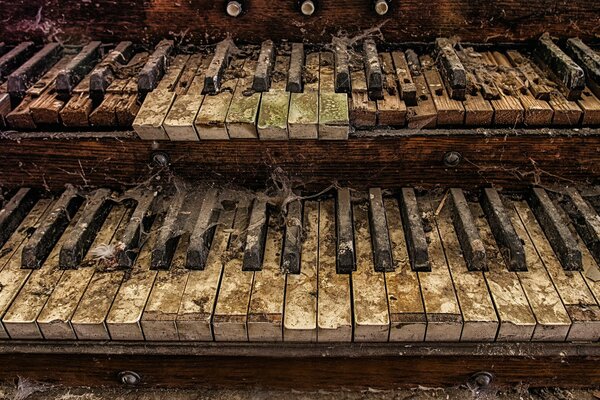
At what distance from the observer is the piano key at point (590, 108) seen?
6.60 ft

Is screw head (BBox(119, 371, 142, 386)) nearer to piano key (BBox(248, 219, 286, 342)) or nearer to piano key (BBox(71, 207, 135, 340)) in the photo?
piano key (BBox(71, 207, 135, 340))

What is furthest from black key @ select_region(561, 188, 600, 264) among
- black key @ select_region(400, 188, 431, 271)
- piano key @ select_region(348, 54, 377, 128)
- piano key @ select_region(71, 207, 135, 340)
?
piano key @ select_region(71, 207, 135, 340)

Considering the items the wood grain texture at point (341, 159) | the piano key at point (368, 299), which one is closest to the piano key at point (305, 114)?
the wood grain texture at point (341, 159)

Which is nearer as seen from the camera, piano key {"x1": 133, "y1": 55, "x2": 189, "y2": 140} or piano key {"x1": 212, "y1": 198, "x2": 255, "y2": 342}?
piano key {"x1": 212, "y1": 198, "x2": 255, "y2": 342}

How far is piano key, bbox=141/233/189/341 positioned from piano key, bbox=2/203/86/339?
352mm

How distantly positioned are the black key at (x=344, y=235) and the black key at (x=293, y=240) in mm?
151

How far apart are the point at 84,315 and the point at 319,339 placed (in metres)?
0.81

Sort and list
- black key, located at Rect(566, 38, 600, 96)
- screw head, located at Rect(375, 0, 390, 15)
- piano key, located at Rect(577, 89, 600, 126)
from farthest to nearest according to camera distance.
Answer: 1. screw head, located at Rect(375, 0, 390, 15)
2. black key, located at Rect(566, 38, 600, 96)
3. piano key, located at Rect(577, 89, 600, 126)

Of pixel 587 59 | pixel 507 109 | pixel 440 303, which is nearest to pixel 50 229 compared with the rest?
pixel 440 303

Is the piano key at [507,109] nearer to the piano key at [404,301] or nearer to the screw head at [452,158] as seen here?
the screw head at [452,158]

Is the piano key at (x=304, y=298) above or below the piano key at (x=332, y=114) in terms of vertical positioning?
below

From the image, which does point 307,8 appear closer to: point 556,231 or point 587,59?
point 587,59

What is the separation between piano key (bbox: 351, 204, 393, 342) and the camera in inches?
69.2

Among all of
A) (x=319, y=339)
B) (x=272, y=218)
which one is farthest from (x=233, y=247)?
(x=319, y=339)
